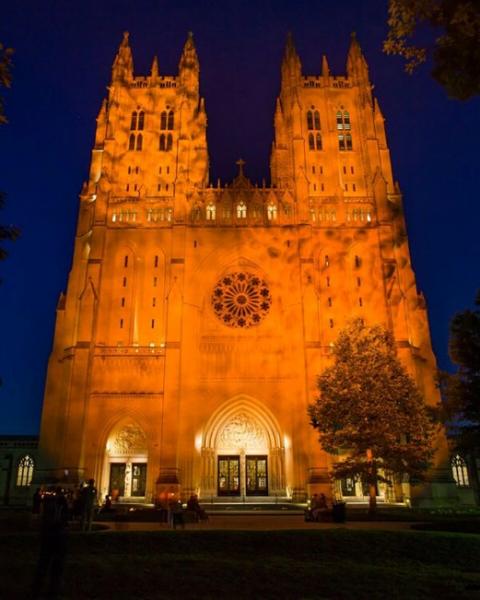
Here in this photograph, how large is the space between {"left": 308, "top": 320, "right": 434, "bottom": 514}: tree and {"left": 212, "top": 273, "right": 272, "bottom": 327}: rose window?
12.6 m

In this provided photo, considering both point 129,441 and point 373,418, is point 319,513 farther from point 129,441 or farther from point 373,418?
point 129,441

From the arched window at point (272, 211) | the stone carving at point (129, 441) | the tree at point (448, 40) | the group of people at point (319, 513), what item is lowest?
the group of people at point (319, 513)

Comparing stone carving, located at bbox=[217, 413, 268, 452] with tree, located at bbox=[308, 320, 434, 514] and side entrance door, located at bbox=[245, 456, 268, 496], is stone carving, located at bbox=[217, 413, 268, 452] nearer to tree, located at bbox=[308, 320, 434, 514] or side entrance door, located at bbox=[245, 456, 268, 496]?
side entrance door, located at bbox=[245, 456, 268, 496]

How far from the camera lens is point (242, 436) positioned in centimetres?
3659

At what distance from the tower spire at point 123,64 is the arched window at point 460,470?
47.3 m

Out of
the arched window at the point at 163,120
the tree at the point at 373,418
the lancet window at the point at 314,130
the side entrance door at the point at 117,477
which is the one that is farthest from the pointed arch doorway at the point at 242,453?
the arched window at the point at 163,120

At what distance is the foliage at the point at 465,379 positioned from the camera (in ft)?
66.7

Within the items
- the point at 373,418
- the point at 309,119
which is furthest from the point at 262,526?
the point at 309,119

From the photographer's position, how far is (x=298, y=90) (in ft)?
157

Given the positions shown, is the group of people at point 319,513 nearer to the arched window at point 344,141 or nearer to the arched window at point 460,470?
the arched window at point 460,470

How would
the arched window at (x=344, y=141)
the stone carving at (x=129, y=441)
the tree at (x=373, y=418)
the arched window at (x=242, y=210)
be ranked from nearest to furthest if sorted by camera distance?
the tree at (x=373, y=418)
the stone carving at (x=129, y=441)
the arched window at (x=242, y=210)
the arched window at (x=344, y=141)

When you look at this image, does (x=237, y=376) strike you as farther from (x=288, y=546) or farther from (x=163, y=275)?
(x=288, y=546)

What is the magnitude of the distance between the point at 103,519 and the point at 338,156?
36350 mm

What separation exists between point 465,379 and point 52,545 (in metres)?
18.8
